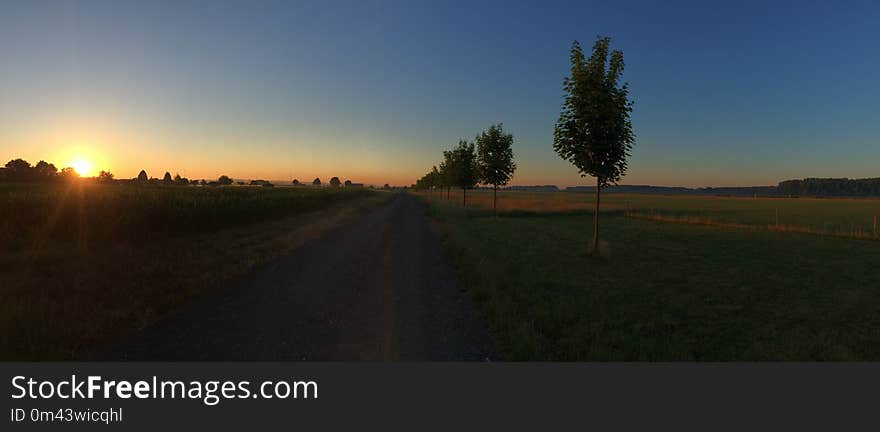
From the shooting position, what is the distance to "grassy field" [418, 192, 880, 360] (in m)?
5.76

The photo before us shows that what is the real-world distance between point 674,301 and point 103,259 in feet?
55.9

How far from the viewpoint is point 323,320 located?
6758mm

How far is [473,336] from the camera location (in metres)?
6.09

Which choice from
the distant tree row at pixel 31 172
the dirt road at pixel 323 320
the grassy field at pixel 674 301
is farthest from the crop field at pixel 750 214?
the distant tree row at pixel 31 172

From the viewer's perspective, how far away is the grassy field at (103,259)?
614cm

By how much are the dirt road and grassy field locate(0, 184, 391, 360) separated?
2.86ft

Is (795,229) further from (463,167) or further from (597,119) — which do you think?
(463,167)

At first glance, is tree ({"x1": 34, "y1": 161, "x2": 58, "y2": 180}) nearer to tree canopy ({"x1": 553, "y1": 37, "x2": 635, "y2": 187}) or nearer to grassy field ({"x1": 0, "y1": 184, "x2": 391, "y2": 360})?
grassy field ({"x1": 0, "y1": 184, "x2": 391, "y2": 360})

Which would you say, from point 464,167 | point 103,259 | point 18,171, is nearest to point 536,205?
point 464,167

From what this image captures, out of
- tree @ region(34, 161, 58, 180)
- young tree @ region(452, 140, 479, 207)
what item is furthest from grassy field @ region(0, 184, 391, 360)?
tree @ region(34, 161, 58, 180)

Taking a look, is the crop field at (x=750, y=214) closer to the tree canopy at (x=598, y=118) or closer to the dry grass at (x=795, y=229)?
the dry grass at (x=795, y=229)

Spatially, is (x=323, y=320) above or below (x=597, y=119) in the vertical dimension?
below

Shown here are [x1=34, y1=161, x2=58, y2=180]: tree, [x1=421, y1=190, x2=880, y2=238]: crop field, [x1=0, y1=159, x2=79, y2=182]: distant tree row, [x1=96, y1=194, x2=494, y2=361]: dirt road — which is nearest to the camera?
[x1=96, y1=194, x2=494, y2=361]: dirt road

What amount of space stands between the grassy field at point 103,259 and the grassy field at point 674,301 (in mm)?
7201
